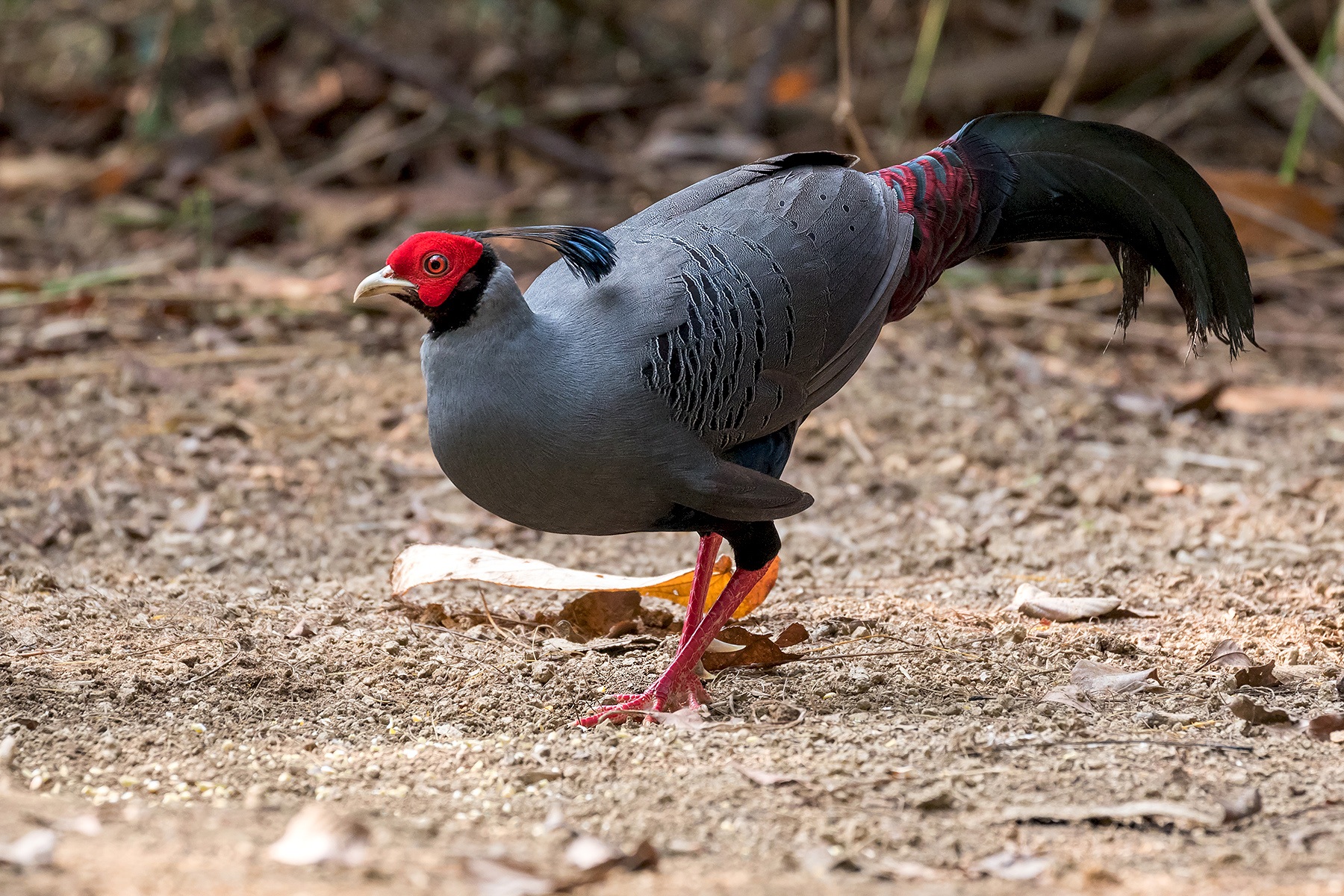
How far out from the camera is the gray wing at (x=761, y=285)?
303 cm

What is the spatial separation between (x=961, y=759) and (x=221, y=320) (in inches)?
180

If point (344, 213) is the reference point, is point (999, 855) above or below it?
below

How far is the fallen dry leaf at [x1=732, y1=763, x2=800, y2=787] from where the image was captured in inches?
102

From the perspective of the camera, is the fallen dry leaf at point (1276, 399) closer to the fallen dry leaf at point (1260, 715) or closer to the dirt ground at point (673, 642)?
the dirt ground at point (673, 642)

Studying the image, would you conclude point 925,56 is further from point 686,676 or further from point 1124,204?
point 686,676

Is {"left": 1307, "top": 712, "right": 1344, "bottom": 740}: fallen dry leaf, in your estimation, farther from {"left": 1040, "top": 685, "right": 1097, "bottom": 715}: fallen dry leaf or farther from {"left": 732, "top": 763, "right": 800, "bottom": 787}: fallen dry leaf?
{"left": 732, "top": 763, "right": 800, "bottom": 787}: fallen dry leaf

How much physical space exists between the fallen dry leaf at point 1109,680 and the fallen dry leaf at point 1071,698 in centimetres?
2

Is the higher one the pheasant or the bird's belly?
the pheasant

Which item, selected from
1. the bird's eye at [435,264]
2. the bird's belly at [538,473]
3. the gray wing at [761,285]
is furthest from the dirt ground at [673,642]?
the bird's eye at [435,264]

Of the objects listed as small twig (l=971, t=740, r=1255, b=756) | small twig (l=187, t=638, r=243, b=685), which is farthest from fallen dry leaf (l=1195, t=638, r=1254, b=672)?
small twig (l=187, t=638, r=243, b=685)

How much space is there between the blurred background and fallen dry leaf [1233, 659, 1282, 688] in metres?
3.30

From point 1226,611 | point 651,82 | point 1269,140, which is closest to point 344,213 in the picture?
point 651,82

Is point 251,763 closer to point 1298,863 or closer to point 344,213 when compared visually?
point 1298,863

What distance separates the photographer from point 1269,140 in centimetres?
863
